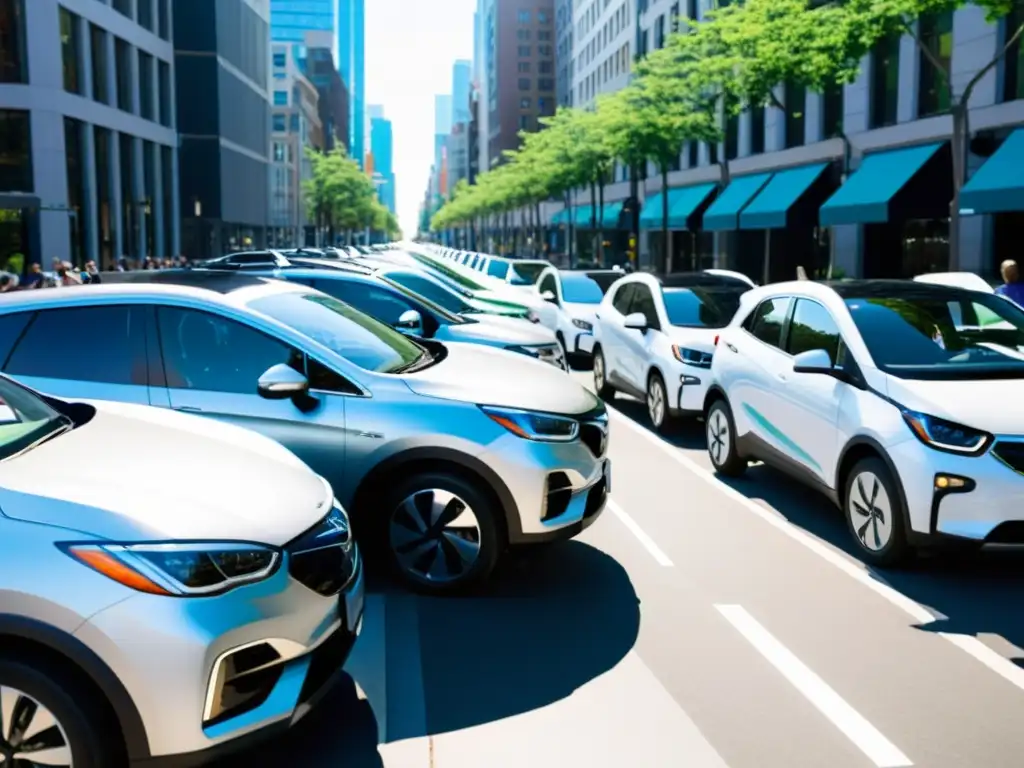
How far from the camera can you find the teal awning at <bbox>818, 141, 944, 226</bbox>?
28.0 metres

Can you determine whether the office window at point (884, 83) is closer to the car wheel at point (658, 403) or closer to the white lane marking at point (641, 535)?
the car wheel at point (658, 403)

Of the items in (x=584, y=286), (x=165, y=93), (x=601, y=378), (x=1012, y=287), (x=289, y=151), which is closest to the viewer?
(x=1012, y=287)

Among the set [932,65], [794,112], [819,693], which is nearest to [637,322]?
[819,693]

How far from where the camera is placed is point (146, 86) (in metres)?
54.2

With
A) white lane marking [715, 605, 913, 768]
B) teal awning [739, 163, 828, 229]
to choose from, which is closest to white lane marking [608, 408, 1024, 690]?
white lane marking [715, 605, 913, 768]

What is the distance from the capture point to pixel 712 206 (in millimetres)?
42500

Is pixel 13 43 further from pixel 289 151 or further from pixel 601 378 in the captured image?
pixel 289 151

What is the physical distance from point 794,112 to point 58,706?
3735cm

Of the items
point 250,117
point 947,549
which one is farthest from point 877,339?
point 250,117

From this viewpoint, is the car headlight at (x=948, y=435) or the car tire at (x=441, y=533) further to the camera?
the car headlight at (x=948, y=435)

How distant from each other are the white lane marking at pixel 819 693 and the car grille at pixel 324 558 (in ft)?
7.00

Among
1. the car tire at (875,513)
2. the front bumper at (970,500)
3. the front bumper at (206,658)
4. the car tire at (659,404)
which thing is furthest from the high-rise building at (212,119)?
the front bumper at (206,658)

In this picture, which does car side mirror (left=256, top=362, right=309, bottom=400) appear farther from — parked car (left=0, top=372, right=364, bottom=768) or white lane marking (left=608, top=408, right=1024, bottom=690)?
white lane marking (left=608, top=408, right=1024, bottom=690)

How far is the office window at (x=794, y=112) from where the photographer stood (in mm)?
37250
